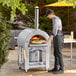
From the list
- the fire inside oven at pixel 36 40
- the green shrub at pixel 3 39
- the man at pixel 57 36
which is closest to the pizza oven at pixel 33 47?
the fire inside oven at pixel 36 40

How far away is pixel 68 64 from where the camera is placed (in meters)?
11.2

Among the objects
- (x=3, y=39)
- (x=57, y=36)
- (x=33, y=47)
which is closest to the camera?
(x=3, y=39)

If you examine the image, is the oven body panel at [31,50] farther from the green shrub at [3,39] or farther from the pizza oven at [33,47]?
the green shrub at [3,39]

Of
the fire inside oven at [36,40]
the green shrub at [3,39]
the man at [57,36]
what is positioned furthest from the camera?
the fire inside oven at [36,40]

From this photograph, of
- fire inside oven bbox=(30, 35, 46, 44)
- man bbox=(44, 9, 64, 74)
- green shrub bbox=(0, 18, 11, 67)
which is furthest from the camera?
fire inside oven bbox=(30, 35, 46, 44)

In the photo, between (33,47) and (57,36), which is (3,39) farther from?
(57,36)

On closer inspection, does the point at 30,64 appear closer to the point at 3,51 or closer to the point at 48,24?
the point at 3,51

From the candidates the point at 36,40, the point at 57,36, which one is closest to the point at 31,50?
the point at 36,40

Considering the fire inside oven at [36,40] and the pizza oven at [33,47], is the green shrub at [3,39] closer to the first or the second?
the pizza oven at [33,47]

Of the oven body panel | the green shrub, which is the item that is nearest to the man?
the oven body panel

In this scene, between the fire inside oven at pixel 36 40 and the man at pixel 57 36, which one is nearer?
the man at pixel 57 36

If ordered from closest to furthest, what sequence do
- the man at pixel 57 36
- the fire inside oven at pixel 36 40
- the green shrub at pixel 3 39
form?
the green shrub at pixel 3 39 < the man at pixel 57 36 < the fire inside oven at pixel 36 40

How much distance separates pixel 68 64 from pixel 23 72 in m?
2.15

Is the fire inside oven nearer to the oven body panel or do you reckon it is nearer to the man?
the oven body panel
